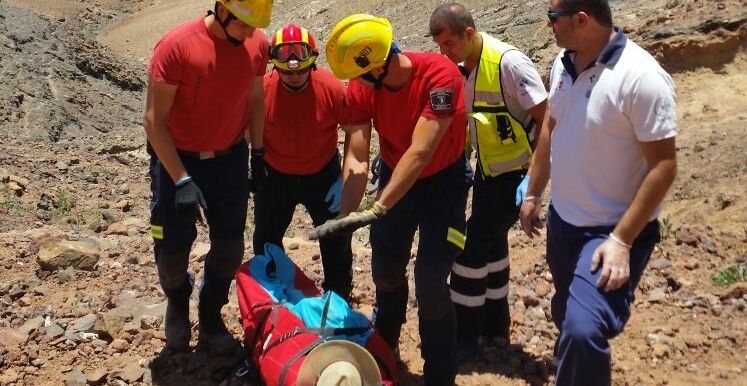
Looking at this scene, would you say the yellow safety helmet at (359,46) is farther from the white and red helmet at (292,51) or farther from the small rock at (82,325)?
the small rock at (82,325)

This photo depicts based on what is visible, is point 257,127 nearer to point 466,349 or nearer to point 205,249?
point 466,349

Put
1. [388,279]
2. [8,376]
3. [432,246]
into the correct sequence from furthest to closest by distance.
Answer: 1. [8,376]
2. [388,279]
3. [432,246]

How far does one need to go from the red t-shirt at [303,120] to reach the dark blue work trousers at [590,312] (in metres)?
1.73

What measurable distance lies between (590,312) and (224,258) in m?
2.13

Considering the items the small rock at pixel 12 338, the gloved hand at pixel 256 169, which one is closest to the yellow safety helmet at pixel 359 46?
the gloved hand at pixel 256 169

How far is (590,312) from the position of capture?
2.69m

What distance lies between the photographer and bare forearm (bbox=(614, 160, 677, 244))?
2629 mm

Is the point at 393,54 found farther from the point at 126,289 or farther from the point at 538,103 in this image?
the point at 126,289

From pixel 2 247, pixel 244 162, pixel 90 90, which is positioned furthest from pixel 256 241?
pixel 90 90

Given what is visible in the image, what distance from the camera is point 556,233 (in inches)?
122

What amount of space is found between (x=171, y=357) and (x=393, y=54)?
213 centimetres

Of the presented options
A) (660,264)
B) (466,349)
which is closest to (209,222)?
(466,349)

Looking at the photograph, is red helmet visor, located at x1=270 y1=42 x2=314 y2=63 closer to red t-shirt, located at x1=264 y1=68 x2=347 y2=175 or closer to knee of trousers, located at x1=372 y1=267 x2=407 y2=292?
red t-shirt, located at x1=264 y1=68 x2=347 y2=175

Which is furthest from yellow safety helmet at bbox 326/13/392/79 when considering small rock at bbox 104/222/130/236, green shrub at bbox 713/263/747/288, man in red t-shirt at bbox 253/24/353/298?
small rock at bbox 104/222/130/236
